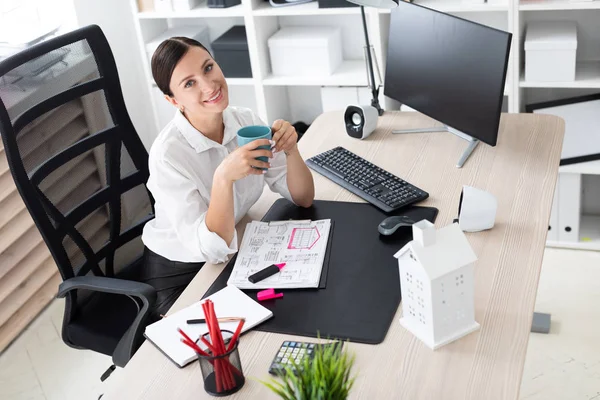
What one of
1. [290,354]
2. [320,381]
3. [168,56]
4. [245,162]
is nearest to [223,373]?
[290,354]

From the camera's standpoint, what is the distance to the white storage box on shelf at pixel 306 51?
132 inches

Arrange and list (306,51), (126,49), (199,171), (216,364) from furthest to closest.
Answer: (126,49)
(306,51)
(199,171)
(216,364)

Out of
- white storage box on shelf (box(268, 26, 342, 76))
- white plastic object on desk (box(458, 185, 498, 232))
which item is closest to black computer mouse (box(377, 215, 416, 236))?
white plastic object on desk (box(458, 185, 498, 232))

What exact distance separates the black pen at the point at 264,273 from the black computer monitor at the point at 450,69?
742 mm

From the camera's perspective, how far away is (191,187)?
6.50ft

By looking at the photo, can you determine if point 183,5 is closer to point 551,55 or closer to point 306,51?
point 306,51

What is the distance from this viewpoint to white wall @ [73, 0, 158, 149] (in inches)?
136

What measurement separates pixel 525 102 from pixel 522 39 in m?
0.34

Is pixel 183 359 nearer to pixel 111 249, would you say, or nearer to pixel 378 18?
pixel 111 249

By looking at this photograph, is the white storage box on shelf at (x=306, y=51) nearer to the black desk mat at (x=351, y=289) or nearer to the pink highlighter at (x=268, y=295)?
the black desk mat at (x=351, y=289)

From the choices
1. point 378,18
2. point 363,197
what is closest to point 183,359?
point 363,197

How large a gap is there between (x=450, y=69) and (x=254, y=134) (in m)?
0.70

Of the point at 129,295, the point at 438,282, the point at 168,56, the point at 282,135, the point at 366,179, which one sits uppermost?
the point at 168,56

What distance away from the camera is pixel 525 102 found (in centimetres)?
337
